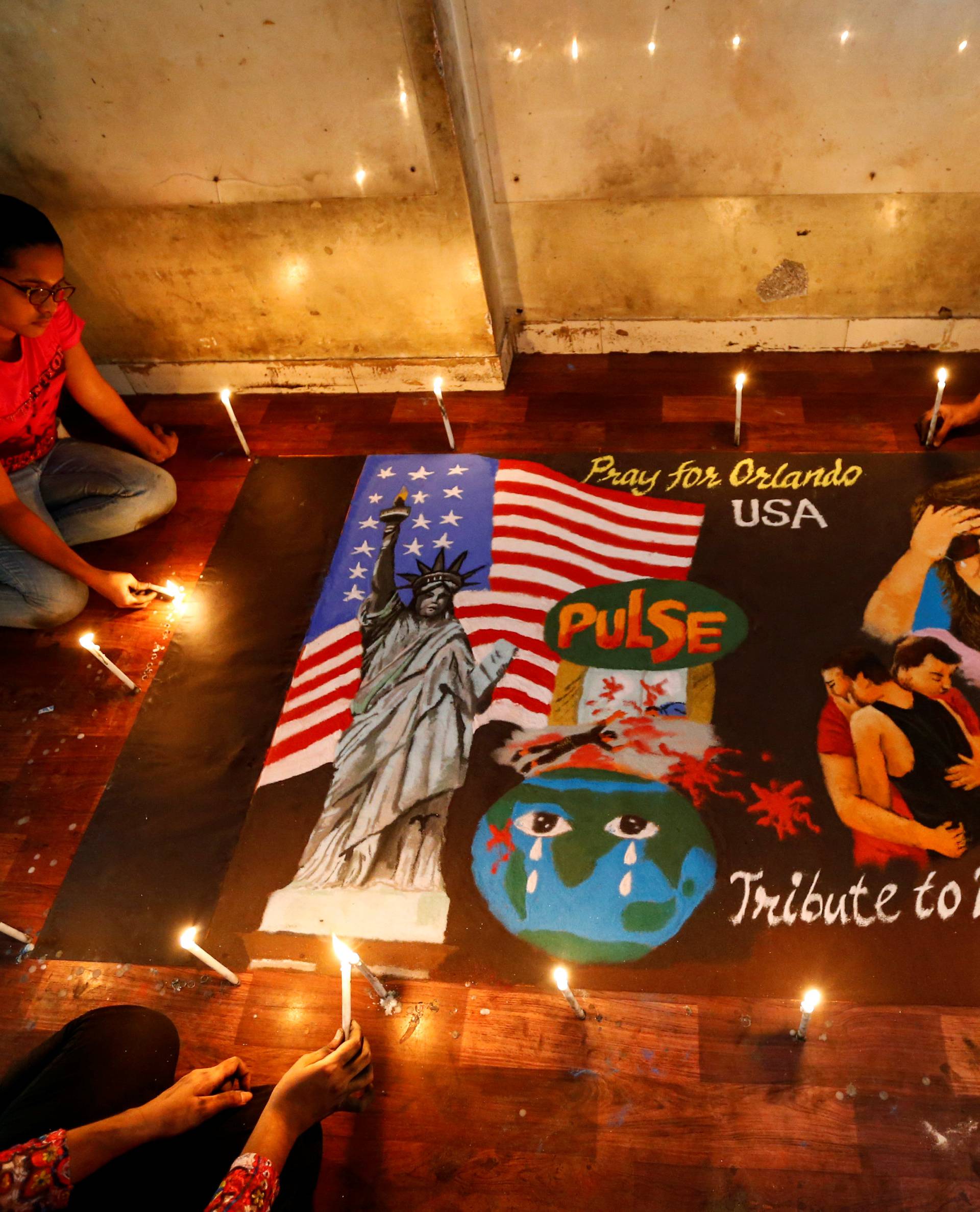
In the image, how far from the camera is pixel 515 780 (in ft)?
8.18

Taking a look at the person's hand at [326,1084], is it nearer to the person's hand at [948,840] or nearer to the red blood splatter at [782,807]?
the red blood splatter at [782,807]

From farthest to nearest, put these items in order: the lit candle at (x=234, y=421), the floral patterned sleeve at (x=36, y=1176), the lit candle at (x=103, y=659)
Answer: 1. the lit candle at (x=234, y=421)
2. the lit candle at (x=103, y=659)
3. the floral patterned sleeve at (x=36, y=1176)

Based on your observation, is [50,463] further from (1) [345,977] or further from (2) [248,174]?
(1) [345,977]

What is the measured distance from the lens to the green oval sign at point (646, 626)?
2709 millimetres

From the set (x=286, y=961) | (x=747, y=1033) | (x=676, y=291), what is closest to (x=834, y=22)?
(x=676, y=291)

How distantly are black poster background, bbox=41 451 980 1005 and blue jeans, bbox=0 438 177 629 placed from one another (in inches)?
15.0

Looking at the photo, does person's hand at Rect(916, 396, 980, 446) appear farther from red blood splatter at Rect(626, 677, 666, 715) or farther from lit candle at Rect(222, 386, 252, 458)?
lit candle at Rect(222, 386, 252, 458)

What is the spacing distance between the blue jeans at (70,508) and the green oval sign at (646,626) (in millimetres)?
1768

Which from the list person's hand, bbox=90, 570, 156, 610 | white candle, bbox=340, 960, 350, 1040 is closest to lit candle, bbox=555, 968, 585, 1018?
white candle, bbox=340, 960, 350, 1040

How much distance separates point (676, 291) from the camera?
11.7 feet

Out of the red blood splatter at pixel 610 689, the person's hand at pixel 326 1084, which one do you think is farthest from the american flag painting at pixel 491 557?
the person's hand at pixel 326 1084

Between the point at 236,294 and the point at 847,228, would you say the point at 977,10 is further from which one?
the point at 236,294

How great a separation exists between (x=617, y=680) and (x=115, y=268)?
2820mm

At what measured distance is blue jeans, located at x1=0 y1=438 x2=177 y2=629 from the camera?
9.98ft
